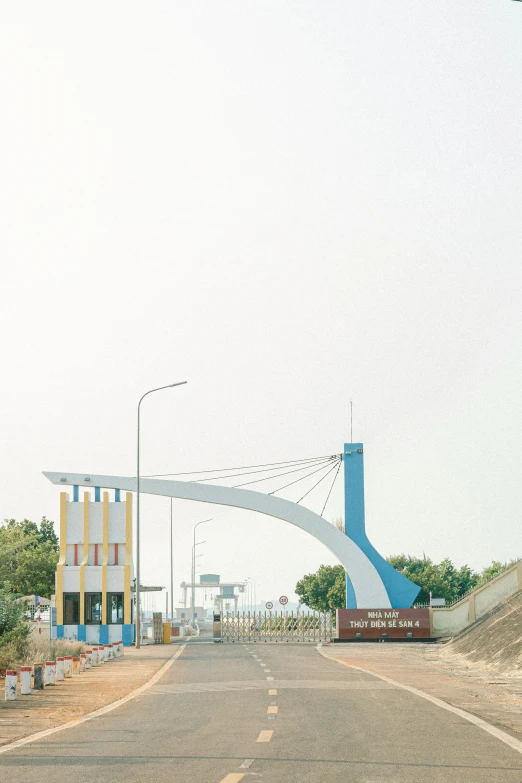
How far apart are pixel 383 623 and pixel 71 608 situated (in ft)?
52.6

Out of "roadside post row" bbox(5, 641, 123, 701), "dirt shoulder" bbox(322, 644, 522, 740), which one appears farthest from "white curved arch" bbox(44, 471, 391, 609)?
"roadside post row" bbox(5, 641, 123, 701)

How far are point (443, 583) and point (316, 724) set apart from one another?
9545 centimetres

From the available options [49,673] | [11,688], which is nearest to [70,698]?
[11,688]

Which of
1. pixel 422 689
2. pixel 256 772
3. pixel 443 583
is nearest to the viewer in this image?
pixel 256 772

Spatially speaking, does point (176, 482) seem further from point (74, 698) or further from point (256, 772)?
point (256, 772)

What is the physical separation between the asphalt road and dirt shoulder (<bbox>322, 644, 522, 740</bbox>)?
2.67ft

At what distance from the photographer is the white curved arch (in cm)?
5747

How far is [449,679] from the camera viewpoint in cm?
2625

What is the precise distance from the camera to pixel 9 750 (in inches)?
509

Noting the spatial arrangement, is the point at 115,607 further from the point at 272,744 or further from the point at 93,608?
the point at 272,744

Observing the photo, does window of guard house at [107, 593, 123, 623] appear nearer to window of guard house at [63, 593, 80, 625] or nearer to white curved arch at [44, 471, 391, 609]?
window of guard house at [63, 593, 80, 625]

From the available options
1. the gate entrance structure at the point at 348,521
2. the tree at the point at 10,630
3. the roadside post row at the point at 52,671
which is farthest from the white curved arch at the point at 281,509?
the tree at the point at 10,630

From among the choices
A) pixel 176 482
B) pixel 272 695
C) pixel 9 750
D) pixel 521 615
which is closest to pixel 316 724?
pixel 9 750

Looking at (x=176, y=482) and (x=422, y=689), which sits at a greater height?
(x=176, y=482)
